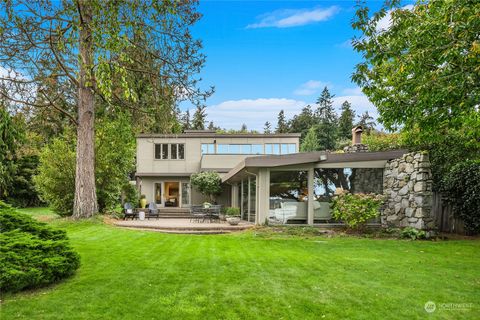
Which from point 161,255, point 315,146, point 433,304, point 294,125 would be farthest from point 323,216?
point 294,125

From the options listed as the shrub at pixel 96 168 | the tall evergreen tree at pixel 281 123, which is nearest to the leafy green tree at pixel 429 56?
the shrub at pixel 96 168

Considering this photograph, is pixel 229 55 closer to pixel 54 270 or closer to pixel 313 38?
pixel 313 38

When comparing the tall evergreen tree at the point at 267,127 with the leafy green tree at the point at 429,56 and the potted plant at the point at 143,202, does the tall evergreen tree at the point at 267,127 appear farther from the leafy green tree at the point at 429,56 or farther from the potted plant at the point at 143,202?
the leafy green tree at the point at 429,56

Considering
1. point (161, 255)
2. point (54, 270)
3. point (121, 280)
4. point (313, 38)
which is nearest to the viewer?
point (54, 270)

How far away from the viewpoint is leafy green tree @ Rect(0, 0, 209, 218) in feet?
12.9

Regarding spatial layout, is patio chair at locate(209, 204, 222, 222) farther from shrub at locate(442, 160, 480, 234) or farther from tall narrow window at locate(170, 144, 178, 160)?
shrub at locate(442, 160, 480, 234)

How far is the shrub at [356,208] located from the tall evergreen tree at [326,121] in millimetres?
34278

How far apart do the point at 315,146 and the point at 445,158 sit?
25968mm

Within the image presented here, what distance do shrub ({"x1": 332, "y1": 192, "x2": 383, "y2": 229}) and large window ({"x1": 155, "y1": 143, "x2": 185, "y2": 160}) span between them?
14.7 meters

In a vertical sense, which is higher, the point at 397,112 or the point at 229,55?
the point at 229,55

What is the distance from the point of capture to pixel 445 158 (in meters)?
13.5

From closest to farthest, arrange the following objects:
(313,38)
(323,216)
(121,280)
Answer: (121,280) < (313,38) < (323,216)

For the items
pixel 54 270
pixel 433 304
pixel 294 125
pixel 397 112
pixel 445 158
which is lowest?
pixel 433 304

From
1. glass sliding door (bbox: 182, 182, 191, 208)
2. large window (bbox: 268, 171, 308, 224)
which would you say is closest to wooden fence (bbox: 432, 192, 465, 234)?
large window (bbox: 268, 171, 308, 224)
